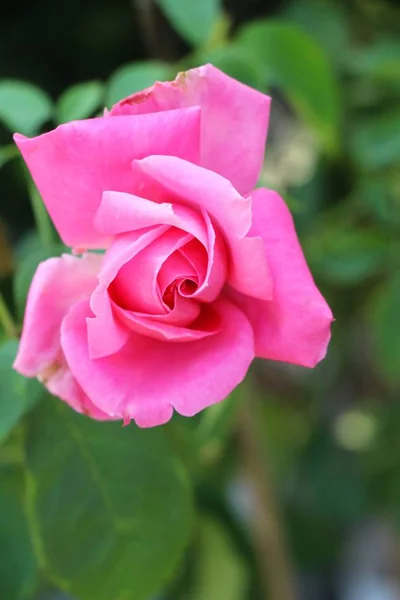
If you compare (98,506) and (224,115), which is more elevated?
(224,115)

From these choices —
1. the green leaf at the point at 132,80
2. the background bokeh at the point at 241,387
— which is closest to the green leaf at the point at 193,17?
the background bokeh at the point at 241,387

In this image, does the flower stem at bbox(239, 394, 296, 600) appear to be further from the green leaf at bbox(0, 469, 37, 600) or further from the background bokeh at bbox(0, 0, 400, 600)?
the green leaf at bbox(0, 469, 37, 600)

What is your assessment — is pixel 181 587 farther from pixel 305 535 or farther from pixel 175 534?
pixel 175 534

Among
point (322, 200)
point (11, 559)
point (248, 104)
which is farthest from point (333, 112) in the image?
point (11, 559)

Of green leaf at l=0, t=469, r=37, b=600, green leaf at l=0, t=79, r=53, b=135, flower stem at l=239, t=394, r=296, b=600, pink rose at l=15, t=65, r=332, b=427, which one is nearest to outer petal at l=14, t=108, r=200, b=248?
pink rose at l=15, t=65, r=332, b=427

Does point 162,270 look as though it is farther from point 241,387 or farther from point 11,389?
point 241,387

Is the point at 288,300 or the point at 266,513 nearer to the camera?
the point at 288,300

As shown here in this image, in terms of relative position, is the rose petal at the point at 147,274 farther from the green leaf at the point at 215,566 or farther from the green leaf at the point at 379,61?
the green leaf at the point at 215,566

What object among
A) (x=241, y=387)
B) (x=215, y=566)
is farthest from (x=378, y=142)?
(x=215, y=566)
